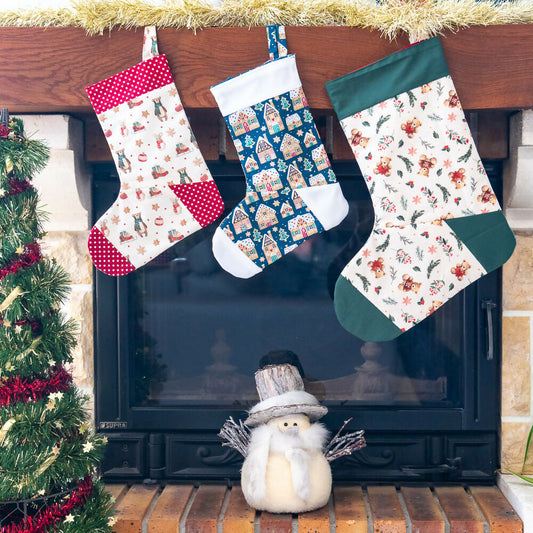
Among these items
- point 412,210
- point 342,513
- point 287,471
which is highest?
point 412,210

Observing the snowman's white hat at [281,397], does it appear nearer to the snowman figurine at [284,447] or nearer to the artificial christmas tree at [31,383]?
the snowman figurine at [284,447]

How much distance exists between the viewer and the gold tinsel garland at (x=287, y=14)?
5.18ft

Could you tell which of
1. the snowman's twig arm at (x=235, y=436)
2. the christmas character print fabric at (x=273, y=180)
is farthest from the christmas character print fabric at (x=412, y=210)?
the snowman's twig arm at (x=235, y=436)

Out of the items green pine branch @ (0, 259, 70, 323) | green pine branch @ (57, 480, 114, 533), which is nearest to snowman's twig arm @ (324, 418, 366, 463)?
green pine branch @ (57, 480, 114, 533)

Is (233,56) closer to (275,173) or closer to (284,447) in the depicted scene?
(275,173)

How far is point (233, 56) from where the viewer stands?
1.61 meters

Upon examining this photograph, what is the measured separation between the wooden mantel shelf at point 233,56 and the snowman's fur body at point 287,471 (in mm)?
884

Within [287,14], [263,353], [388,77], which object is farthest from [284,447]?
[287,14]

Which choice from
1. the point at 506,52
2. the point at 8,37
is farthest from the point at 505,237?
the point at 8,37

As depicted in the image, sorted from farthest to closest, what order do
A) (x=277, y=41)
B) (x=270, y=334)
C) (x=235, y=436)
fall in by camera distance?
(x=270, y=334)
(x=235, y=436)
(x=277, y=41)

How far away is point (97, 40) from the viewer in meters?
1.61

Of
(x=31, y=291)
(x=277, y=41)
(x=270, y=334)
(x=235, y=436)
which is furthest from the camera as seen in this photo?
(x=270, y=334)

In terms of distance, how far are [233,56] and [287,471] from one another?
103 centimetres

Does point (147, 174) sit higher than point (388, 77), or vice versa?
point (388, 77)
